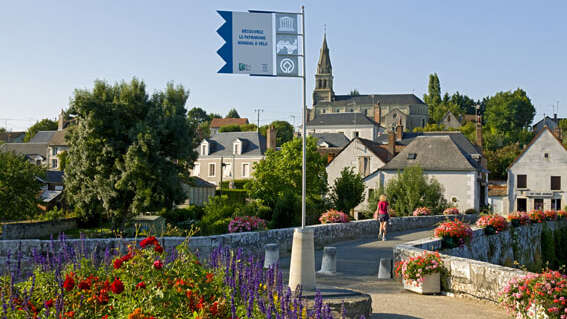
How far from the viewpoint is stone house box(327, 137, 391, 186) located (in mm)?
47969

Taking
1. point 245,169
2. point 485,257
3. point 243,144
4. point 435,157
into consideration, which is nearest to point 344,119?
point 243,144

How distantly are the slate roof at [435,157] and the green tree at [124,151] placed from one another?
62.6 feet

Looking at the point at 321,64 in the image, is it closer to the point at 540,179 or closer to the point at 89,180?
the point at 540,179

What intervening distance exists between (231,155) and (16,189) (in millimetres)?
30280

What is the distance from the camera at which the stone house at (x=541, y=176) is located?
4803cm

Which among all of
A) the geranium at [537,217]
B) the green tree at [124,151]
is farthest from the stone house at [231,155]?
the geranium at [537,217]

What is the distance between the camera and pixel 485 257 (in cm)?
1814

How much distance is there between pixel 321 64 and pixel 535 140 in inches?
4378

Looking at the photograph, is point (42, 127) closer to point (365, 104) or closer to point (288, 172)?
point (288, 172)

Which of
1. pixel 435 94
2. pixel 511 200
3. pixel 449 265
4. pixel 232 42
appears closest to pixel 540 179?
pixel 511 200

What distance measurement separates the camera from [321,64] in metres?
157

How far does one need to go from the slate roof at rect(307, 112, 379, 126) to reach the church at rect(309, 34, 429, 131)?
79.6 ft

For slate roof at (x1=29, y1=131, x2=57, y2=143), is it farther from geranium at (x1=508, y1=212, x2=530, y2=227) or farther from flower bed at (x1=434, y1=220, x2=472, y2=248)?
flower bed at (x1=434, y1=220, x2=472, y2=248)

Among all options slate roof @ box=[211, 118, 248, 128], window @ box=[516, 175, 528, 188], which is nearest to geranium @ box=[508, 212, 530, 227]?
window @ box=[516, 175, 528, 188]
